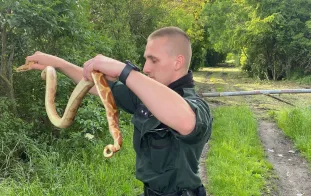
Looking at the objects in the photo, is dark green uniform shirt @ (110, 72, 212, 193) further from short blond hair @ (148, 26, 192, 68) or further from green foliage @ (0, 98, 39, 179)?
green foliage @ (0, 98, 39, 179)

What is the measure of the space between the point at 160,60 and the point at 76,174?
3.46m

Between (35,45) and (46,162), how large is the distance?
83.6 inches

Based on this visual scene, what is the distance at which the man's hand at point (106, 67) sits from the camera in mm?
1860

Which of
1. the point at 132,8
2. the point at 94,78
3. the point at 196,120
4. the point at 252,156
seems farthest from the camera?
the point at 132,8

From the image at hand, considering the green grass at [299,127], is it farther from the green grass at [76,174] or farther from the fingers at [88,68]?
the fingers at [88,68]

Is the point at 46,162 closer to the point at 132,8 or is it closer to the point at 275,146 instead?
the point at 275,146

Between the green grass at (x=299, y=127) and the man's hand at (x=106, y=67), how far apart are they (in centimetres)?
697

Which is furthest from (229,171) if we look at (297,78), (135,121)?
(297,78)

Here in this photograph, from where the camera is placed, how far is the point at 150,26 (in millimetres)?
15141

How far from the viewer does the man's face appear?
2.19 m

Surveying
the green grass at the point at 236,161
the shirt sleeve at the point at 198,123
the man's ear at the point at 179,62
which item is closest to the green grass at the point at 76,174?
the green grass at the point at 236,161

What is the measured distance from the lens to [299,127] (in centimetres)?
938

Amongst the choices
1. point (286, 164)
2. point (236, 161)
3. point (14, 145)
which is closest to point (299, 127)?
point (286, 164)

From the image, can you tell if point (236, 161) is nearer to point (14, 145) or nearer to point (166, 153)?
point (14, 145)
